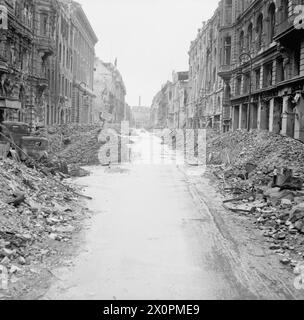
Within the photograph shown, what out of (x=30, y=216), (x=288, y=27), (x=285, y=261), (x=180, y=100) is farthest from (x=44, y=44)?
(x=180, y=100)

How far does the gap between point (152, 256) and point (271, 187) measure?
22.9 ft

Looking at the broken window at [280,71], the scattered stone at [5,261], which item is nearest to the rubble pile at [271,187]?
the broken window at [280,71]

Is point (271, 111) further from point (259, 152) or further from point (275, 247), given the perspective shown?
point (275, 247)

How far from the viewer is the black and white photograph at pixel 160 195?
649cm

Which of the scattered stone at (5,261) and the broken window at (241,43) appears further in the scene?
the broken window at (241,43)

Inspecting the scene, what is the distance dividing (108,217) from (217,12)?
4013 centimetres

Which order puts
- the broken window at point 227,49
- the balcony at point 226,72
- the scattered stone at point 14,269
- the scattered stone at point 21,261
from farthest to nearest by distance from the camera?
1. the broken window at point 227,49
2. the balcony at point 226,72
3. the scattered stone at point 21,261
4. the scattered stone at point 14,269

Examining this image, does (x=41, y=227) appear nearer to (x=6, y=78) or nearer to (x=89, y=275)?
(x=89, y=275)

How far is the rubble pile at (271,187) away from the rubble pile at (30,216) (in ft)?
15.7

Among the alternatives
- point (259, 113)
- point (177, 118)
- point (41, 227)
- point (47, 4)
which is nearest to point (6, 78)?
point (47, 4)

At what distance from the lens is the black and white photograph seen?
21.3 feet

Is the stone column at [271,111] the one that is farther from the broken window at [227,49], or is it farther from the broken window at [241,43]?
the broken window at [227,49]

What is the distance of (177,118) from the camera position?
3226 inches
